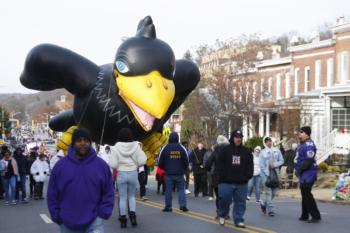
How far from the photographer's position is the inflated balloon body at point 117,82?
14.1 metres

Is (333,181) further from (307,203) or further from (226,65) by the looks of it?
(226,65)

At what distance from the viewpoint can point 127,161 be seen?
10734 millimetres

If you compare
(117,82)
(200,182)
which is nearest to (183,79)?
(117,82)

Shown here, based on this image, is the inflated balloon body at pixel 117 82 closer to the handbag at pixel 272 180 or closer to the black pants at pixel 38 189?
the handbag at pixel 272 180

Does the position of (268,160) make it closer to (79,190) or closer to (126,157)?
(126,157)

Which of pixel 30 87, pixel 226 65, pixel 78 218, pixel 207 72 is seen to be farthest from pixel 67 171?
pixel 207 72

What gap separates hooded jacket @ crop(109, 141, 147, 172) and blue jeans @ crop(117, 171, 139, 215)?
0.11 meters

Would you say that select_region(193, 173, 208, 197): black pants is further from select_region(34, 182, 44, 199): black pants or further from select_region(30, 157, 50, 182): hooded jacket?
select_region(34, 182, 44, 199): black pants

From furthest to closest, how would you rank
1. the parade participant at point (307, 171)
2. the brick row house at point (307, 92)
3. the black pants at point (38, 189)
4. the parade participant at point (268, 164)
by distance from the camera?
the brick row house at point (307, 92) < the black pants at point (38, 189) < the parade participant at point (268, 164) < the parade participant at point (307, 171)

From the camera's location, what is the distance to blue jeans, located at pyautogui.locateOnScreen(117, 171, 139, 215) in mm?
10680

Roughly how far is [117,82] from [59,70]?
1.54m

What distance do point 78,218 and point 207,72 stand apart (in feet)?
115

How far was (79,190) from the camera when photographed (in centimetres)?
642

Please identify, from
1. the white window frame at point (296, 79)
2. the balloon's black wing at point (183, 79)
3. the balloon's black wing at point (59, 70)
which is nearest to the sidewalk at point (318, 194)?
the balloon's black wing at point (183, 79)
